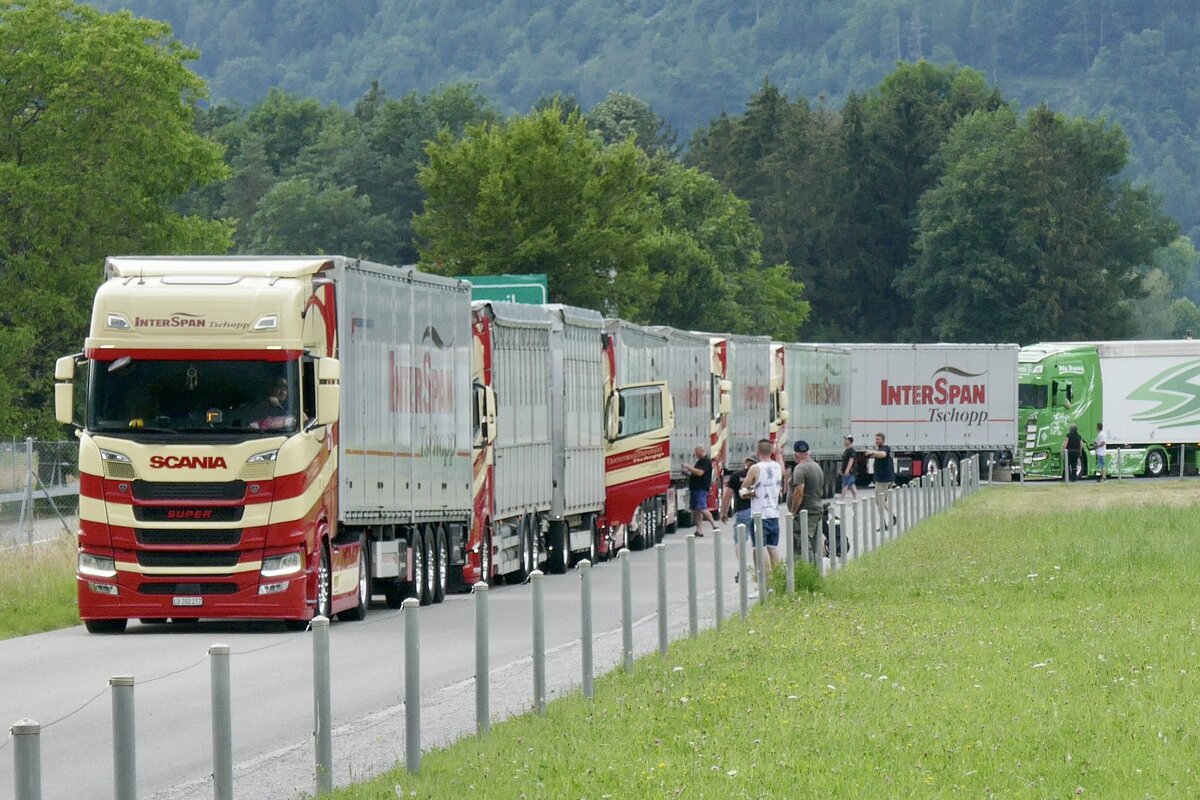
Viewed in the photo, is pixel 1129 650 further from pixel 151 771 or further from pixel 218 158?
pixel 218 158

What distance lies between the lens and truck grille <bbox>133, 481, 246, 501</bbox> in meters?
21.4

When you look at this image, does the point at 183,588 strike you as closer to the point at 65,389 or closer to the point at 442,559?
the point at 65,389

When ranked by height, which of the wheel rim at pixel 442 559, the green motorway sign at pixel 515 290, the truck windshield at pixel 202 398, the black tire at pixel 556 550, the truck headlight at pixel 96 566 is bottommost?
the black tire at pixel 556 550

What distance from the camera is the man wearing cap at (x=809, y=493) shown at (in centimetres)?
2678

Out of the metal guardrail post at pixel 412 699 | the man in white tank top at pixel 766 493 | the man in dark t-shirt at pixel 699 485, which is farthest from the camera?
the man in dark t-shirt at pixel 699 485

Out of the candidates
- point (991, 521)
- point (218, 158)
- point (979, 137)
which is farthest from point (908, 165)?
point (991, 521)

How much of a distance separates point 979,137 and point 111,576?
10256 cm

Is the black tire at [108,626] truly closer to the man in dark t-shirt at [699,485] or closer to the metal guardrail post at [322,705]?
the metal guardrail post at [322,705]

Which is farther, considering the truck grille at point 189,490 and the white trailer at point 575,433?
the white trailer at point 575,433

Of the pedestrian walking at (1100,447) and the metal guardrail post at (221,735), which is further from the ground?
the metal guardrail post at (221,735)

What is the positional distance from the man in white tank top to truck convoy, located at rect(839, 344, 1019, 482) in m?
40.7

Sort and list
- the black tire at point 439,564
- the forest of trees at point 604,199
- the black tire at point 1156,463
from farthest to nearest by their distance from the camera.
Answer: the black tire at point 1156,463
the forest of trees at point 604,199
the black tire at point 439,564

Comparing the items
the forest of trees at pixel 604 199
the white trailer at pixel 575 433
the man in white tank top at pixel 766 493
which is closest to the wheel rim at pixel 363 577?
the man in white tank top at pixel 766 493

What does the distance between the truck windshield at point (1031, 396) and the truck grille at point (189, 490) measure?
50805mm
